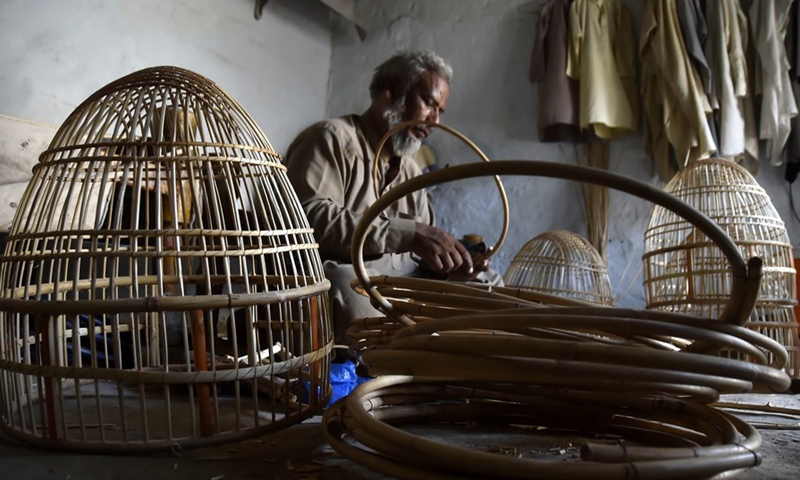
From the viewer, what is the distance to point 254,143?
1034mm

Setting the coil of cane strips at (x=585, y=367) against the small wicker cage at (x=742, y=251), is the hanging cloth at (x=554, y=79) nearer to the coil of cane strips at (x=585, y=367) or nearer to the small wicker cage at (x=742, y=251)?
the small wicker cage at (x=742, y=251)

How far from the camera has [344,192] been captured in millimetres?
1992

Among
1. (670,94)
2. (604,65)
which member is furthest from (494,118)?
(670,94)

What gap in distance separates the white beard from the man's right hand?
0.44 meters

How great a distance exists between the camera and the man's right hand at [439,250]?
69.5 inches

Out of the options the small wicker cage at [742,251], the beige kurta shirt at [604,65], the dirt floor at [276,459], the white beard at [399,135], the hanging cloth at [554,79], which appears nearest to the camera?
the dirt floor at [276,459]

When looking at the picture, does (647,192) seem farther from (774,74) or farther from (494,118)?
(494,118)

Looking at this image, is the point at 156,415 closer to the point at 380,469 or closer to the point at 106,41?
the point at 380,469

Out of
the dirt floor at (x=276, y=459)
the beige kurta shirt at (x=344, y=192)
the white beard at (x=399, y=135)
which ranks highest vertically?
the white beard at (x=399, y=135)

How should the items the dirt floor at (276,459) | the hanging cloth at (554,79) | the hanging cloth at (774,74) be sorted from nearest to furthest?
the dirt floor at (276,459) → the hanging cloth at (774,74) → the hanging cloth at (554,79)

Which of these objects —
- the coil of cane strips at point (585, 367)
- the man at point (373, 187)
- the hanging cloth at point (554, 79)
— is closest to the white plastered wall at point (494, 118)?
the hanging cloth at point (554, 79)

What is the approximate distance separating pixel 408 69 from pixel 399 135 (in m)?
0.23

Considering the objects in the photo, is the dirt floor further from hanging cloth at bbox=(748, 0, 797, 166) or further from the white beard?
hanging cloth at bbox=(748, 0, 797, 166)

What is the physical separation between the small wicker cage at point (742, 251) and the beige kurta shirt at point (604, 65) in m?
0.96
